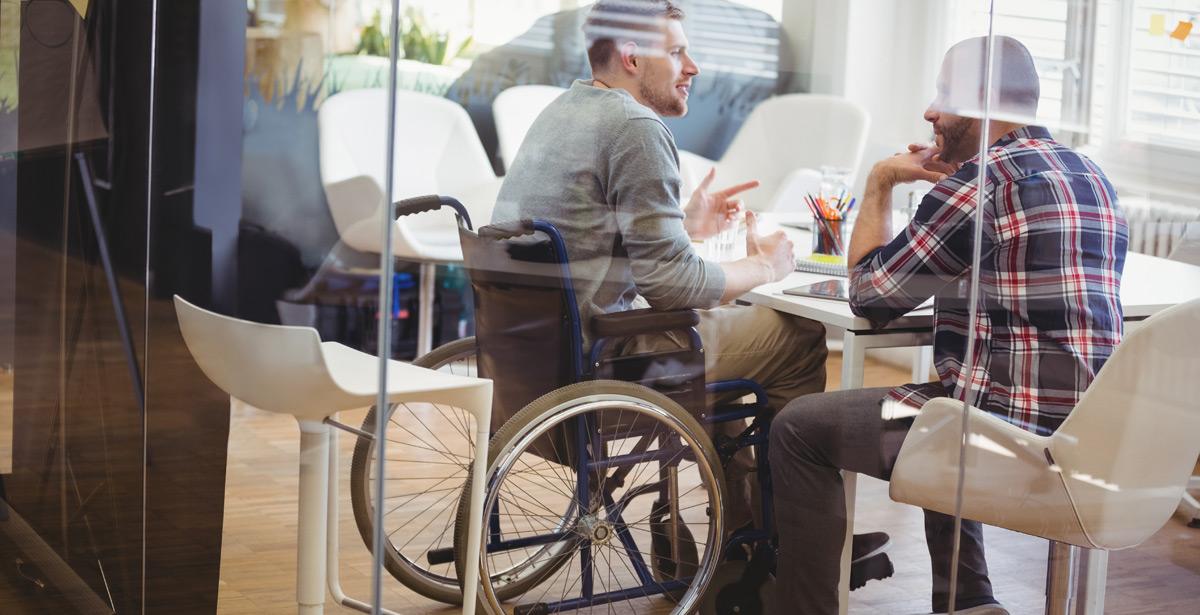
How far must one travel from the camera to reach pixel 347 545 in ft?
6.61

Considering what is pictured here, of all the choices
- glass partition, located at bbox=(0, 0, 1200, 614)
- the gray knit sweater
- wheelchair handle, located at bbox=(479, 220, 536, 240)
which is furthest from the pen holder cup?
wheelchair handle, located at bbox=(479, 220, 536, 240)

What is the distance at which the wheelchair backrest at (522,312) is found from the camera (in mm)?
1937

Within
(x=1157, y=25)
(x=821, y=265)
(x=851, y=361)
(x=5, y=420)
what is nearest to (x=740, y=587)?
(x=851, y=361)

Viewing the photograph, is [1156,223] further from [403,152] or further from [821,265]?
[403,152]

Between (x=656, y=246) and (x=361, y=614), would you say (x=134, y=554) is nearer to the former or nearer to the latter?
(x=361, y=614)

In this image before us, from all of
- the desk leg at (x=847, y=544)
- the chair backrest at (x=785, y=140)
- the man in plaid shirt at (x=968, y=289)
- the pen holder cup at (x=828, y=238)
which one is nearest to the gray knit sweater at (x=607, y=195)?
the chair backrest at (x=785, y=140)

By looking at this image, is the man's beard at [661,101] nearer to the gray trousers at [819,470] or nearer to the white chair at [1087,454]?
the gray trousers at [819,470]

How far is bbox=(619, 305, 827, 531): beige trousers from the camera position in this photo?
6.57 feet

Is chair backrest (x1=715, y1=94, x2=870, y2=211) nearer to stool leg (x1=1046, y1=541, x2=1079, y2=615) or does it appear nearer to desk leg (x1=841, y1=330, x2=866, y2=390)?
desk leg (x1=841, y1=330, x2=866, y2=390)

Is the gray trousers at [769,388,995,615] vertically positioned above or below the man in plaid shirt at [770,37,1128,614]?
below

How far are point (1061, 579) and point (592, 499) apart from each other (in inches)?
35.3

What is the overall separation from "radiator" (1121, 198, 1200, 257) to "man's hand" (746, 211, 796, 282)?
632 mm

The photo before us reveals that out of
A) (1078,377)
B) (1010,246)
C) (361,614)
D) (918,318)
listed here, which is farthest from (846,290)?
(361,614)

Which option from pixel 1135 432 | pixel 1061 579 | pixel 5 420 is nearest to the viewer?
pixel 1135 432
